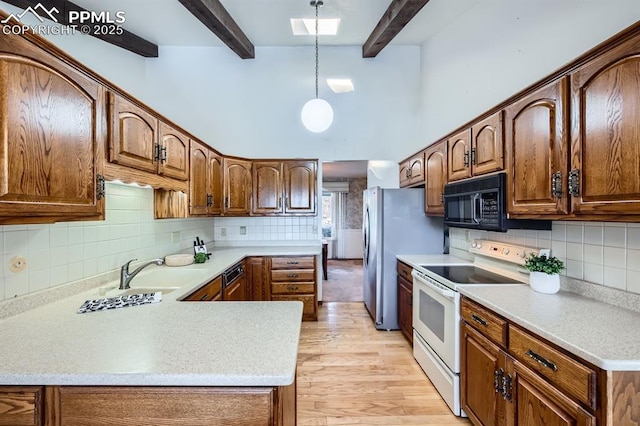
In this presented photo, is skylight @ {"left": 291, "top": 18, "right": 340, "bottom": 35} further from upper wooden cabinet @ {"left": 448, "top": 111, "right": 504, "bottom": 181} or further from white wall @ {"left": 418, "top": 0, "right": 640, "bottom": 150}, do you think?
upper wooden cabinet @ {"left": 448, "top": 111, "right": 504, "bottom": 181}

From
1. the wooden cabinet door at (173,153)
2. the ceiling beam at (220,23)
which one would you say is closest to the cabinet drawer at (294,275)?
the wooden cabinet door at (173,153)

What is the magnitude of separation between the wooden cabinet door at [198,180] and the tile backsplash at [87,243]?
13.5 inches

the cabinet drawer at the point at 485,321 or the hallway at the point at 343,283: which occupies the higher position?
the cabinet drawer at the point at 485,321

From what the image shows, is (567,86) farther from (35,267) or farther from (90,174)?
(35,267)

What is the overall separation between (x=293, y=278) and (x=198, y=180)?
61.6 inches

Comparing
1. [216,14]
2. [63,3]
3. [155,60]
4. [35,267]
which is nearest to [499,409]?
[35,267]

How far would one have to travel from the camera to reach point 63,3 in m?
2.71

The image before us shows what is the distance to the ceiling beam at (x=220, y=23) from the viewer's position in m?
2.76

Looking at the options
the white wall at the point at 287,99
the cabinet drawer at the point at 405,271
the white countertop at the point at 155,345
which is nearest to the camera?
the white countertop at the point at 155,345

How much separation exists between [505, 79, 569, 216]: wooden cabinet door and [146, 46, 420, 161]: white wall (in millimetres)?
2385

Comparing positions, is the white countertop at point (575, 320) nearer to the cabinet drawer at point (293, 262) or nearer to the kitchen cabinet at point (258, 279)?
the cabinet drawer at point (293, 262)

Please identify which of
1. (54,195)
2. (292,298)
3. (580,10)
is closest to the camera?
(54,195)

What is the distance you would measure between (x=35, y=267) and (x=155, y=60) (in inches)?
136

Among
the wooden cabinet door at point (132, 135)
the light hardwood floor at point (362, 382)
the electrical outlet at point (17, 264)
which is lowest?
the light hardwood floor at point (362, 382)
